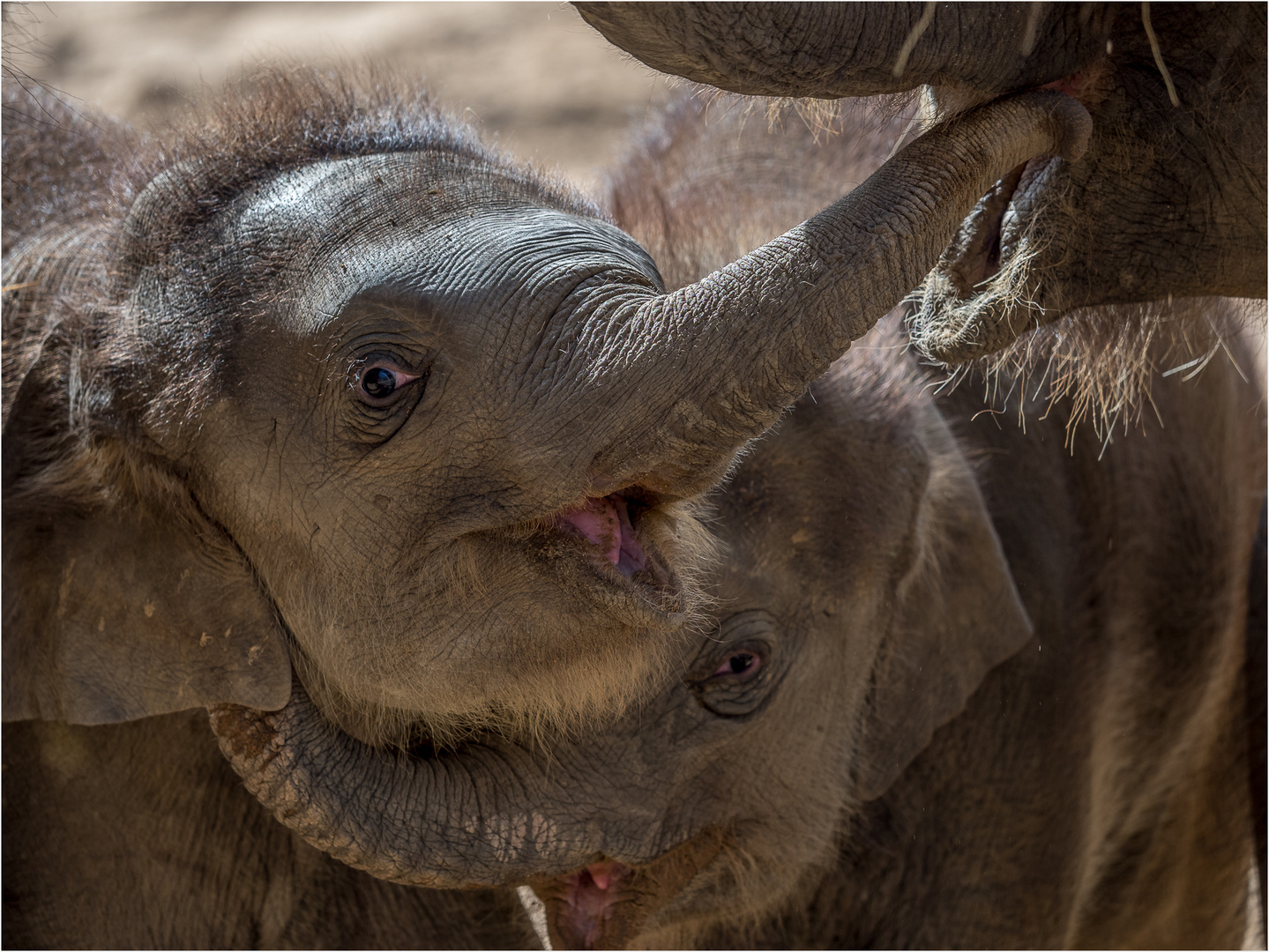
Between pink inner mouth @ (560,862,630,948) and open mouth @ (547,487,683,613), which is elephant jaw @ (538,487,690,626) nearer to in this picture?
open mouth @ (547,487,683,613)

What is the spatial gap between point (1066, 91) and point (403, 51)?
18.5 ft

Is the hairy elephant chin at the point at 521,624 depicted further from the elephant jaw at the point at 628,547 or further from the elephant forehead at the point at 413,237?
the elephant forehead at the point at 413,237

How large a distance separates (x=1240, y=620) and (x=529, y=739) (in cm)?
165

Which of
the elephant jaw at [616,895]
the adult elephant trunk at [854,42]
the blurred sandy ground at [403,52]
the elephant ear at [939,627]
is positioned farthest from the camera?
the blurred sandy ground at [403,52]

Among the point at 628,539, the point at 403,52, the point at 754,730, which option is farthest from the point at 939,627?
the point at 403,52

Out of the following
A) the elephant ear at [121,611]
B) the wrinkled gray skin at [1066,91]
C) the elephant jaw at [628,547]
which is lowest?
the elephant ear at [121,611]

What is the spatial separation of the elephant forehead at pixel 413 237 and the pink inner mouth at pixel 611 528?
0.78 feet

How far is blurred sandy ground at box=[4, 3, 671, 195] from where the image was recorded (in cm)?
636

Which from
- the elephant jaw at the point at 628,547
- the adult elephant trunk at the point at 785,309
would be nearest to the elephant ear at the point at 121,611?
the elephant jaw at the point at 628,547

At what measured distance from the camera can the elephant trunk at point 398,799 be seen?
1913 millimetres

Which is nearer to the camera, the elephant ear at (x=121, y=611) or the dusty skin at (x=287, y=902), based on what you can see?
the elephant ear at (x=121, y=611)

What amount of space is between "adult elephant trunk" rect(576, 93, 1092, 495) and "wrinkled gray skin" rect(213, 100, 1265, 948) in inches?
15.2

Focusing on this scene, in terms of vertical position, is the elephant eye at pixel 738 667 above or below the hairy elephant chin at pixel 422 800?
above

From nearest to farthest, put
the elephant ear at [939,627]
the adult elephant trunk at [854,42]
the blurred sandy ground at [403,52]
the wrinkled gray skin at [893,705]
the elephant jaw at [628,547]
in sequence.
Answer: the adult elephant trunk at [854,42]
the elephant jaw at [628,547]
the wrinkled gray skin at [893,705]
the elephant ear at [939,627]
the blurred sandy ground at [403,52]
